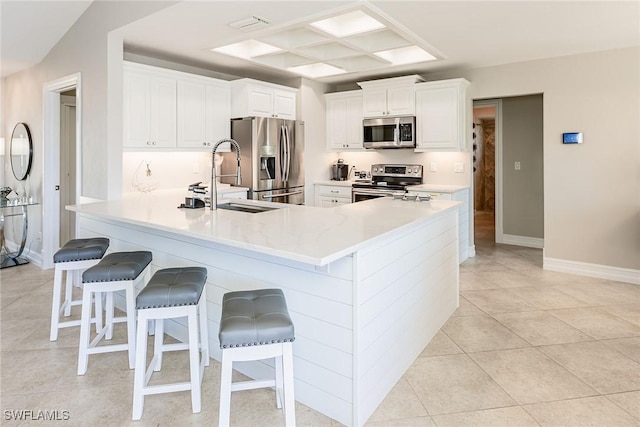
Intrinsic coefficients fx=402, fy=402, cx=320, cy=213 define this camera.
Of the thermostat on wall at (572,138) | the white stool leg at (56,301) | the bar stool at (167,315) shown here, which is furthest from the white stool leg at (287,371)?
the thermostat on wall at (572,138)

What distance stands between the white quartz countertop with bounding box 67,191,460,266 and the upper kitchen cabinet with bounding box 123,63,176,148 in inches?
44.1

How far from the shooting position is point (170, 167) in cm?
493

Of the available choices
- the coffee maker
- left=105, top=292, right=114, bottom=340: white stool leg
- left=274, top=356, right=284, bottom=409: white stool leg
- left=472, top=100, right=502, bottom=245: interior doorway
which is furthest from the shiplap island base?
left=472, top=100, right=502, bottom=245: interior doorway

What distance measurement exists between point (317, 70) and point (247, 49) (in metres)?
1.18

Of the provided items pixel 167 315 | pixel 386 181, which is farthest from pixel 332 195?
pixel 167 315

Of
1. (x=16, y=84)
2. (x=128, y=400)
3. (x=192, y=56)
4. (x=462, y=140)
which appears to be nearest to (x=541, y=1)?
(x=462, y=140)

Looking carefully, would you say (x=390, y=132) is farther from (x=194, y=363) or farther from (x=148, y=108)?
(x=194, y=363)

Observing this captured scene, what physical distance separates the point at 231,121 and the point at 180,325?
10.2ft

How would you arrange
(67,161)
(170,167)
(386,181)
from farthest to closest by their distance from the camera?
(386,181), (67,161), (170,167)

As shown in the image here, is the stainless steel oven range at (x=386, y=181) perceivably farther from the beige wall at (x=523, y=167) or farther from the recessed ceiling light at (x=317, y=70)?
the beige wall at (x=523, y=167)

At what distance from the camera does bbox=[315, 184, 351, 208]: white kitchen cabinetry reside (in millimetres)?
5808

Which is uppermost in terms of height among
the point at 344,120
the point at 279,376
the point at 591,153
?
the point at 344,120

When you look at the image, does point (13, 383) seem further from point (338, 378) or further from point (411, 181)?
point (411, 181)

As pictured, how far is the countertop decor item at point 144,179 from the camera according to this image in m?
4.61
